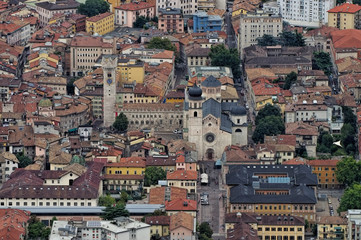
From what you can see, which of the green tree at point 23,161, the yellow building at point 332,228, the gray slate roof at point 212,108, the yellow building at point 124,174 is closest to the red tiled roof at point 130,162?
the yellow building at point 124,174

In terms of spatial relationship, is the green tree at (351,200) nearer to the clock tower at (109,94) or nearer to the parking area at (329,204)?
the parking area at (329,204)

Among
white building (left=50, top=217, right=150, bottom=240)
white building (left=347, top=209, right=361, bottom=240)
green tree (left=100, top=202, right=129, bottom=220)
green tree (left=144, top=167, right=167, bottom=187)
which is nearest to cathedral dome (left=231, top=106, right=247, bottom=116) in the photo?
green tree (left=144, top=167, right=167, bottom=187)

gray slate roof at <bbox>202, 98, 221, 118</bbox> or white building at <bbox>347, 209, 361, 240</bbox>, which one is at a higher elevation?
gray slate roof at <bbox>202, 98, 221, 118</bbox>

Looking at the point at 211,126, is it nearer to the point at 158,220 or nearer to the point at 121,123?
the point at 121,123

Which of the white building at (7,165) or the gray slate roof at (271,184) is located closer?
the gray slate roof at (271,184)

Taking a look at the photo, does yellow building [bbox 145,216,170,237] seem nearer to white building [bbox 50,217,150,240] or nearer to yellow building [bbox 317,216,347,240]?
white building [bbox 50,217,150,240]

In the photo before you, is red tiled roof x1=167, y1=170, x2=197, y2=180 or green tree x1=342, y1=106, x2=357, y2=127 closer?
red tiled roof x1=167, y1=170, x2=197, y2=180
